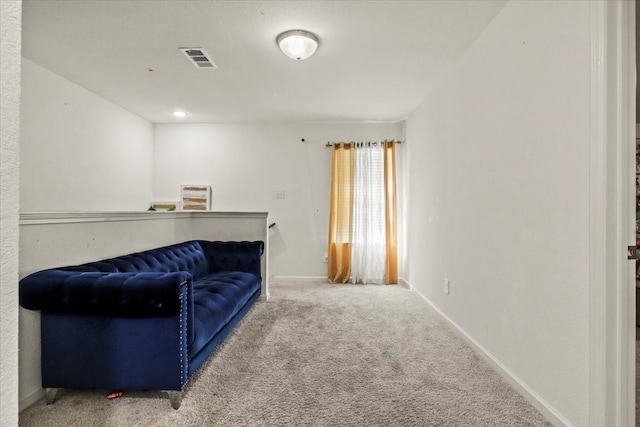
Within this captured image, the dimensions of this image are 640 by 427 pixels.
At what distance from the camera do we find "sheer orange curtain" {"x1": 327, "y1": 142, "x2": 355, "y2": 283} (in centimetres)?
473

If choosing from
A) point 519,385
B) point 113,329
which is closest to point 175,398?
point 113,329

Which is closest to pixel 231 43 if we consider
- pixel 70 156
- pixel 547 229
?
pixel 70 156

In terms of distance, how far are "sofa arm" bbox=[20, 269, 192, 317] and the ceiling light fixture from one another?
5.92 ft

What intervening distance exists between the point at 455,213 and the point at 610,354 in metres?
1.58

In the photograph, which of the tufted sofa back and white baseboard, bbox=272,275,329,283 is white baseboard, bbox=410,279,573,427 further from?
the tufted sofa back

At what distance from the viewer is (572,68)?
1.50 m

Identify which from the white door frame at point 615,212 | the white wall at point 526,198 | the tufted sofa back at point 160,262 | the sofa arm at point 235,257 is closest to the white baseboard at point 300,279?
the sofa arm at point 235,257

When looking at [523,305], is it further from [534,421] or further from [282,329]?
[282,329]

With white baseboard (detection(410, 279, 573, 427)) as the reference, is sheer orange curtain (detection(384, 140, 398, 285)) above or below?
above

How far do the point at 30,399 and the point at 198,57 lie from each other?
103 inches

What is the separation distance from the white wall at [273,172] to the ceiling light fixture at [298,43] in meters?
2.36

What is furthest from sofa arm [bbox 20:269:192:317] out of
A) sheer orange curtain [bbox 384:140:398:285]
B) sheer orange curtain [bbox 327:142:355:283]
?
sheer orange curtain [bbox 384:140:398:285]

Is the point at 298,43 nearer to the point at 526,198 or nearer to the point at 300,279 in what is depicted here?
the point at 526,198

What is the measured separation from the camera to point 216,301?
2.31 m
